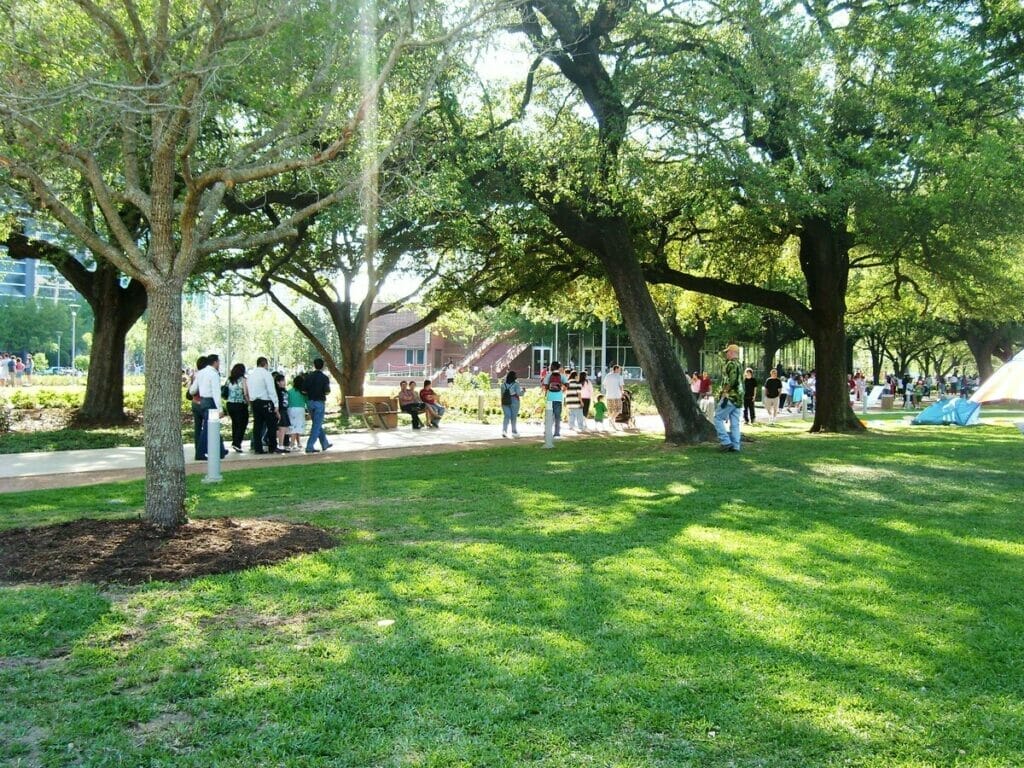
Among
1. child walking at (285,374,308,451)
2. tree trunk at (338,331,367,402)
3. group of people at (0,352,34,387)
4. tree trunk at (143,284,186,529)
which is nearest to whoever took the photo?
tree trunk at (143,284,186,529)

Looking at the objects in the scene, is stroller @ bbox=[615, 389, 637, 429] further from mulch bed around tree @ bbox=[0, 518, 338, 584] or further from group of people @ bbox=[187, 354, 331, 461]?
mulch bed around tree @ bbox=[0, 518, 338, 584]

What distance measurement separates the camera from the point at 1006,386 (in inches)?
174

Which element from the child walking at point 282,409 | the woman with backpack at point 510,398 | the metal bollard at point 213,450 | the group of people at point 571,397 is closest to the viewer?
the metal bollard at point 213,450

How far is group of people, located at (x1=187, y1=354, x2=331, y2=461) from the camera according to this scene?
1447 centimetres

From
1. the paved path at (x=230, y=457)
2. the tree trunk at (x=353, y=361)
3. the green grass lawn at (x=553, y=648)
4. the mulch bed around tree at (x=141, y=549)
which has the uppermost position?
the tree trunk at (x=353, y=361)

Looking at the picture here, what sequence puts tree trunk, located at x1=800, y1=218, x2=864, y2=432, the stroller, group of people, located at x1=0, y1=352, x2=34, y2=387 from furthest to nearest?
group of people, located at x1=0, y1=352, x2=34, y2=387 → the stroller → tree trunk, located at x1=800, y1=218, x2=864, y2=432

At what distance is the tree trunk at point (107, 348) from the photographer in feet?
66.6

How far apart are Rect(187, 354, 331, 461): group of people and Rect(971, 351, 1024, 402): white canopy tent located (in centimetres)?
1161

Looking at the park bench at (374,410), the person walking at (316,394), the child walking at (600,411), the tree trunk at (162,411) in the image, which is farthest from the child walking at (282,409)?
the tree trunk at (162,411)

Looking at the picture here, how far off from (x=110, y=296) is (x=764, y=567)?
18.9 metres

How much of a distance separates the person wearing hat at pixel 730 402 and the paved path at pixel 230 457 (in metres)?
4.56

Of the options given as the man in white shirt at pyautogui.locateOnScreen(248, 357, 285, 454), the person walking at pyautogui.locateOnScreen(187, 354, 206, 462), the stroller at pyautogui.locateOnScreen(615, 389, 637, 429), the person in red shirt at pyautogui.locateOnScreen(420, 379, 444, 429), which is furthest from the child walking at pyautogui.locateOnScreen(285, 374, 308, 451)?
the stroller at pyautogui.locateOnScreen(615, 389, 637, 429)

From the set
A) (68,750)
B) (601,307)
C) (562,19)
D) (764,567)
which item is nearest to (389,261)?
(601,307)

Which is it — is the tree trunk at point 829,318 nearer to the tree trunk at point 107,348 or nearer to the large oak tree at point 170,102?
the large oak tree at point 170,102
